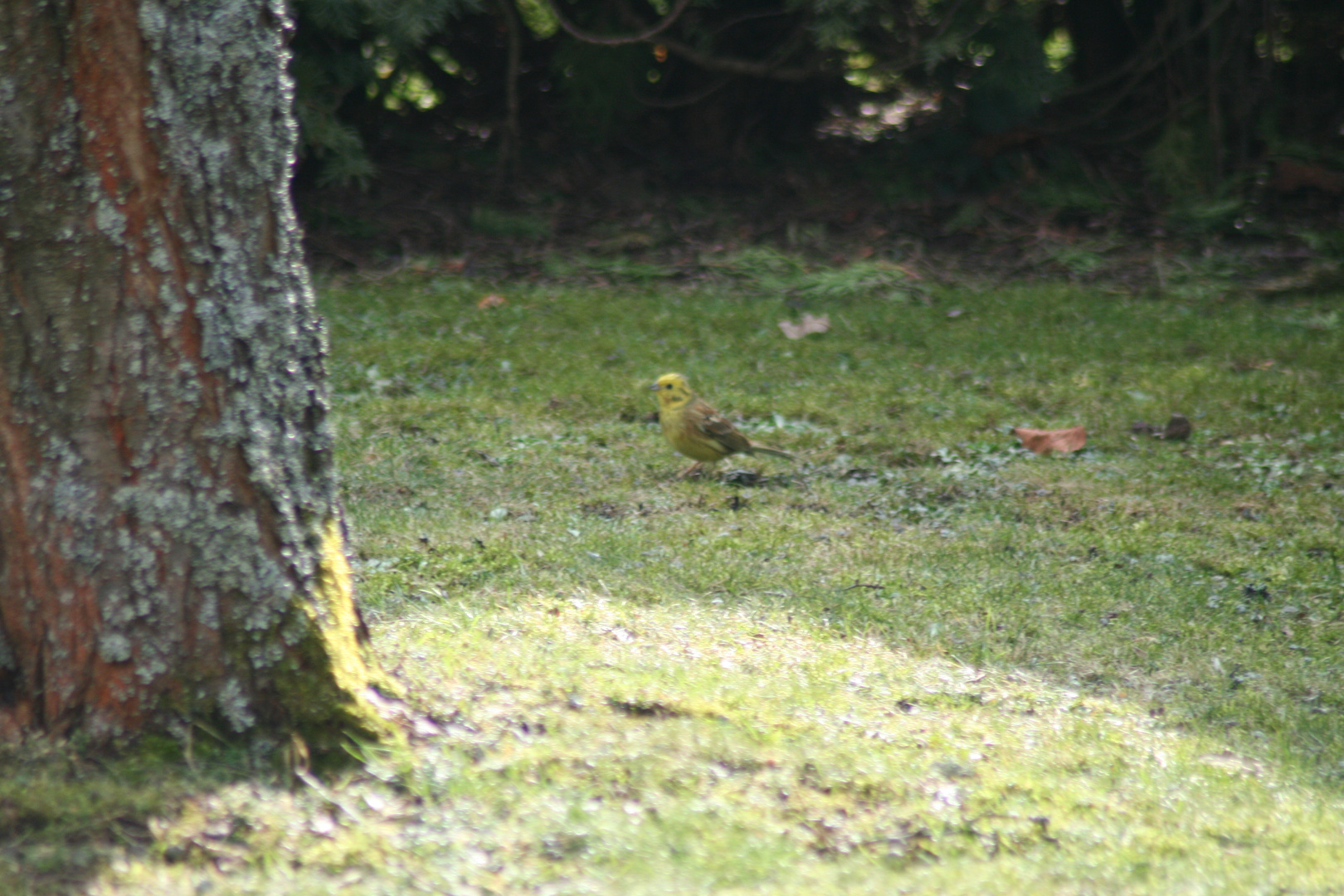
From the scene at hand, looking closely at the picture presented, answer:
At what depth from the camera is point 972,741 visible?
3471 mm

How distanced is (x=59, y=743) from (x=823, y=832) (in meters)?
1.69

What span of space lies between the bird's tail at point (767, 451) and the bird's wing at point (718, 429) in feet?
0.53

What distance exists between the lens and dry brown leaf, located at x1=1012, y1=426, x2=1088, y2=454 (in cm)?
702

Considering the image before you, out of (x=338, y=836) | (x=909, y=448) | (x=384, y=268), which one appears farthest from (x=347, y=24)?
(x=338, y=836)

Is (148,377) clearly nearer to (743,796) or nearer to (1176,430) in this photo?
(743,796)

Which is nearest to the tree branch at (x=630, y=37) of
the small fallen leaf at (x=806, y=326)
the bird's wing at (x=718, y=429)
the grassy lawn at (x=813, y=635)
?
the small fallen leaf at (x=806, y=326)

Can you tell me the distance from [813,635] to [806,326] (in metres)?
5.65

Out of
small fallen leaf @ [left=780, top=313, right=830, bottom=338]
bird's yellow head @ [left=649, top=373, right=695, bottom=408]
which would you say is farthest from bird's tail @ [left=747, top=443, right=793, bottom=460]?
small fallen leaf @ [left=780, top=313, right=830, bottom=338]

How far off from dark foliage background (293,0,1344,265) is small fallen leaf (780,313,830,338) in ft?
7.55

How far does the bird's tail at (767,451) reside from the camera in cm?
651

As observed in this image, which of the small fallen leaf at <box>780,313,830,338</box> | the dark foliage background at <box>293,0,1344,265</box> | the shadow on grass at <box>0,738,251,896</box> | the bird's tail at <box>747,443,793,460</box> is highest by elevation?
the dark foliage background at <box>293,0,1344,265</box>

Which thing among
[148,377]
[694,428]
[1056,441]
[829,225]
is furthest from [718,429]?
[829,225]

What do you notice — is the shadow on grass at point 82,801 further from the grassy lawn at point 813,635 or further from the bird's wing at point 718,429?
the bird's wing at point 718,429

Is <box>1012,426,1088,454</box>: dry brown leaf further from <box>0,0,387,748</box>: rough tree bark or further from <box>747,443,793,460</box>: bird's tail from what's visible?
<box>0,0,387,748</box>: rough tree bark
